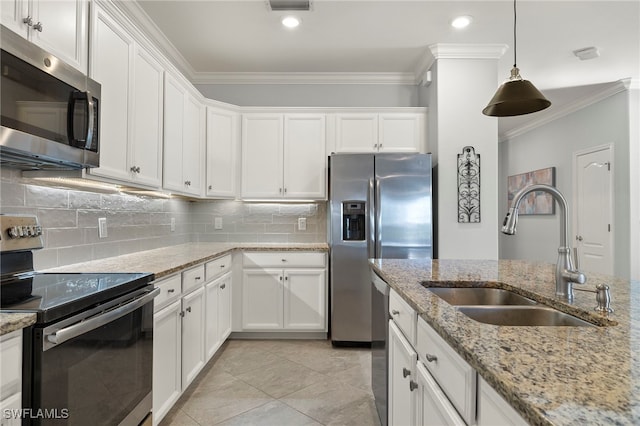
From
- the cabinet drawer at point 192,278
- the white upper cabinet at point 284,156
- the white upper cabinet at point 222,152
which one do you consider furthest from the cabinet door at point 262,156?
the cabinet drawer at point 192,278

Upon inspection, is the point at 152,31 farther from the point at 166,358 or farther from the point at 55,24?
the point at 166,358

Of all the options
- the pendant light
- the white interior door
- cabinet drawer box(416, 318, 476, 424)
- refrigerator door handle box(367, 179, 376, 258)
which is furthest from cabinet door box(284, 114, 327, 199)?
the white interior door

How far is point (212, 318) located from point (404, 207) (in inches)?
74.4

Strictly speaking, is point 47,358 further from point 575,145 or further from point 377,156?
point 575,145

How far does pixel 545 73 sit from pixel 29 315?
187 inches

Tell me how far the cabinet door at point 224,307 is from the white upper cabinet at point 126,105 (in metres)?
1.07

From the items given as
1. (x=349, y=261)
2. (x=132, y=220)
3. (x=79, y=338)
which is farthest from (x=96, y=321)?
(x=349, y=261)

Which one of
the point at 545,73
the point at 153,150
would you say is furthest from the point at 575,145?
the point at 153,150

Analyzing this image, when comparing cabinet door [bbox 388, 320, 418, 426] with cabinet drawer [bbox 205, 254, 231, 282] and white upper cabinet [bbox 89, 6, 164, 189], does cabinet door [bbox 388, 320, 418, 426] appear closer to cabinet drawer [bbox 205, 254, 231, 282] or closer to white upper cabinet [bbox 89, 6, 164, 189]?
cabinet drawer [bbox 205, 254, 231, 282]

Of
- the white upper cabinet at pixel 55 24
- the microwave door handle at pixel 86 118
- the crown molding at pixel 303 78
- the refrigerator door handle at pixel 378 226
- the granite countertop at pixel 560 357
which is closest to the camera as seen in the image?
the granite countertop at pixel 560 357

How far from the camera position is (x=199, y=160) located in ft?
10.5

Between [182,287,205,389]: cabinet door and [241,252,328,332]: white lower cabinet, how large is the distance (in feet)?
2.82

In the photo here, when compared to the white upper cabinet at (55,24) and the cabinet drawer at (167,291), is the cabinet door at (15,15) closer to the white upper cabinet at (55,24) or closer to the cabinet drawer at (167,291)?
the white upper cabinet at (55,24)

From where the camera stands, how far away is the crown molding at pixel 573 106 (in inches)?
157
